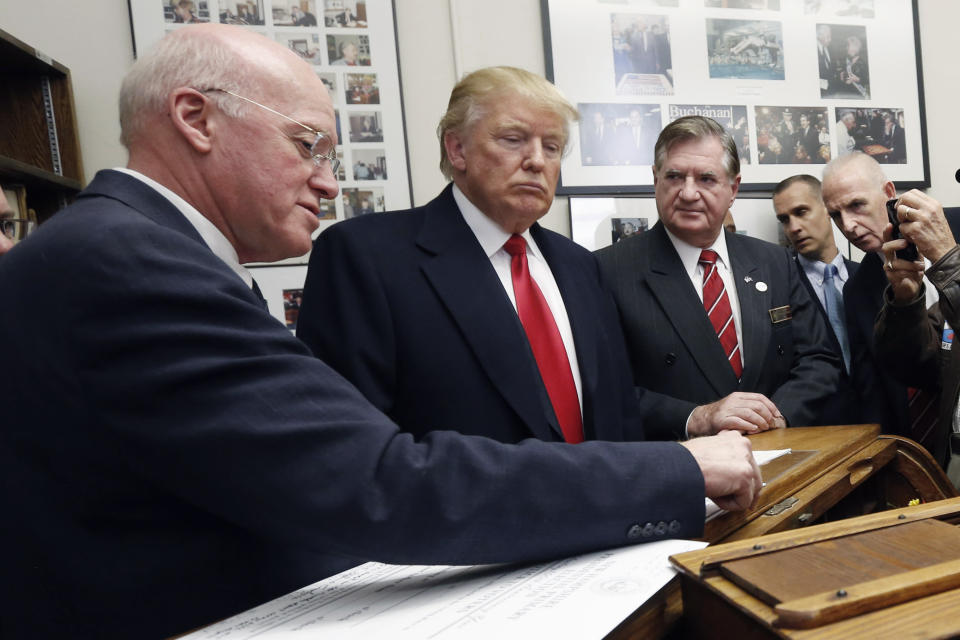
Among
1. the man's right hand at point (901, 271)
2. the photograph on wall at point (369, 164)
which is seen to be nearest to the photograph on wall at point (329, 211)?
the photograph on wall at point (369, 164)

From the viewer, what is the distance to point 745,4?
3527 mm

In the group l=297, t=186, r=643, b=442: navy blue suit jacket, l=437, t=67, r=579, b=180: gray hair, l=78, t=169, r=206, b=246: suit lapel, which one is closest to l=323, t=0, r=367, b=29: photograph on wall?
l=437, t=67, r=579, b=180: gray hair

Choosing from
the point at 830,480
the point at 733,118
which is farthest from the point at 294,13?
the point at 830,480

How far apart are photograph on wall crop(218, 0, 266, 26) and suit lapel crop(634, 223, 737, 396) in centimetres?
188

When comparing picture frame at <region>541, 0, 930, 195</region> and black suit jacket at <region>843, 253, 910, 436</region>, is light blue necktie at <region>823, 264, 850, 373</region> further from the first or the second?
picture frame at <region>541, 0, 930, 195</region>

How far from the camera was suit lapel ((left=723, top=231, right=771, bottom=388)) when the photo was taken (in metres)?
2.12

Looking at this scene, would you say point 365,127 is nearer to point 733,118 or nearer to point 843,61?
point 733,118

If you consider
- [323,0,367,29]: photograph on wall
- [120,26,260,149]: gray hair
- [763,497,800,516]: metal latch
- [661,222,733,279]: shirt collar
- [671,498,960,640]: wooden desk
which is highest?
[323,0,367,29]: photograph on wall

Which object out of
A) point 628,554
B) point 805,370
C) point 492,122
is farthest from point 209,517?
point 805,370

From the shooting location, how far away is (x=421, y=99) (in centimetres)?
311

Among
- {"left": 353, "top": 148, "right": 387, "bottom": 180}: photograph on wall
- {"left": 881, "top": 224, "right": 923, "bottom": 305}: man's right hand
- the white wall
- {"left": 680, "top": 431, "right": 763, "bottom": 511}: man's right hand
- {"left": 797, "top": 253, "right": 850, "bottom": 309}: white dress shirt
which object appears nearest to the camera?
{"left": 680, "top": 431, "right": 763, "bottom": 511}: man's right hand

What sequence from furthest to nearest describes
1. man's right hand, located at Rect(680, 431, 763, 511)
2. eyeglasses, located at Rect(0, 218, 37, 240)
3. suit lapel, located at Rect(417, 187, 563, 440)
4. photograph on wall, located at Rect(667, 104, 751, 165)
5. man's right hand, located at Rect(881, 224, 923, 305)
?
photograph on wall, located at Rect(667, 104, 751, 165) < man's right hand, located at Rect(881, 224, 923, 305) < eyeglasses, located at Rect(0, 218, 37, 240) < suit lapel, located at Rect(417, 187, 563, 440) < man's right hand, located at Rect(680, 431, 763, 511)

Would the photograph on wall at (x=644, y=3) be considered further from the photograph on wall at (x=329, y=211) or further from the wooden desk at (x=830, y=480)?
the wooden desk at (x=830, y=480)

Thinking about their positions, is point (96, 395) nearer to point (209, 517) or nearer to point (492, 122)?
point (209, 517)
